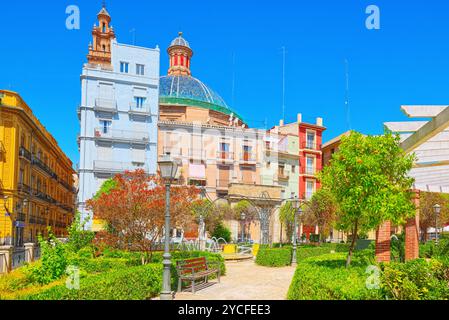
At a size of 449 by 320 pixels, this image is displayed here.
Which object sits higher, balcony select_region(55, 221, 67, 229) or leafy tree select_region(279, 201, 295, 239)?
leafy tree select_region(279, 201, 295, 239)

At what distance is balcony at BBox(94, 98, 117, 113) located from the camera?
35.0 meters

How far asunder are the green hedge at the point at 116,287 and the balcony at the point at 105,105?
89.1 feet

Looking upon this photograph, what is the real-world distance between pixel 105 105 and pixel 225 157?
1305cm

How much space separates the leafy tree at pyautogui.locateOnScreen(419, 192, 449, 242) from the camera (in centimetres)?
2933

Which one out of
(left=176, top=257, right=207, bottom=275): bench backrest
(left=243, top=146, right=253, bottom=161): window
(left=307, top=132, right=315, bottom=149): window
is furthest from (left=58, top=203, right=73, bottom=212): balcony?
(left=176, top=257, right=207, bottom=275): bench backrest

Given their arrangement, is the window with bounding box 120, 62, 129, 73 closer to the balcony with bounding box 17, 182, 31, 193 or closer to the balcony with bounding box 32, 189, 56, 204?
the balcony with bounding box 32, 189, 56, 204

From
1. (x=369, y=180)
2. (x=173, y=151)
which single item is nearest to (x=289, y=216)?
(x=173, y=151)

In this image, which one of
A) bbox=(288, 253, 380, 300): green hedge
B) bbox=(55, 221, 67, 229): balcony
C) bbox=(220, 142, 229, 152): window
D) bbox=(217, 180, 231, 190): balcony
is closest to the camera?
bbox=(288, 253, 380, 300): green hedge

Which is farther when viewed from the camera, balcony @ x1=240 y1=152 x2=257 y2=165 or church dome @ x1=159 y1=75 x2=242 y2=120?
church dome @ x1=159 y1=75 x2=242 y2=120

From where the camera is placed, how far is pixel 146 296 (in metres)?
9.66

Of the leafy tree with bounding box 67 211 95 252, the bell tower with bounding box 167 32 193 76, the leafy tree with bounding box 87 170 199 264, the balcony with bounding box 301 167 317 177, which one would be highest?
the bell tower with bounding box 167 32 193 76

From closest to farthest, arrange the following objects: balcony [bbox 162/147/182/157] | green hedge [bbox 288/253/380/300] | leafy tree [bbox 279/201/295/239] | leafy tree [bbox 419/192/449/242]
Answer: green hedge [bbox 288/253/380/300] → leafy tree [bbox 419/192/449/242] → leafy tree [bbox 279/201/295/239] → balcony [bbox 162/147/182/157]

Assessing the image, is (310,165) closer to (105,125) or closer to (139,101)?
(139,101)

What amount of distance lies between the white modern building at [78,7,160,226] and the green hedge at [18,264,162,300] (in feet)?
80.9
